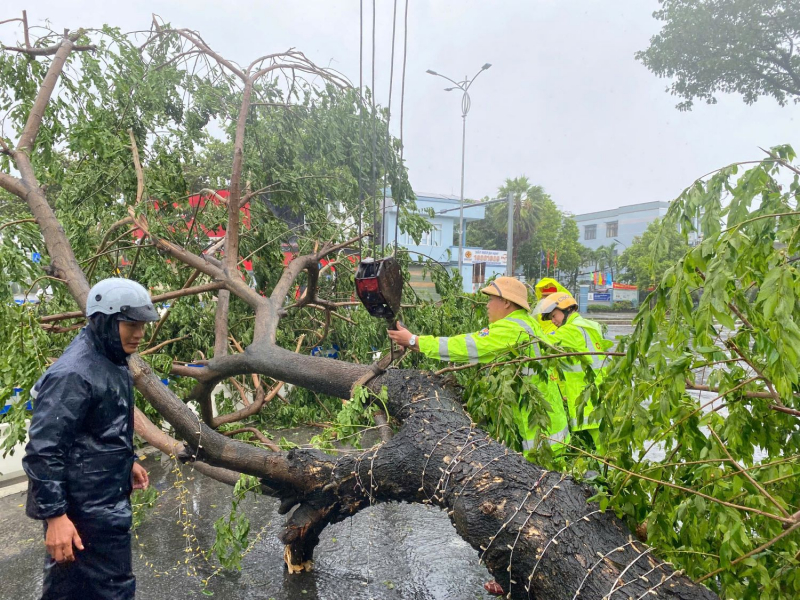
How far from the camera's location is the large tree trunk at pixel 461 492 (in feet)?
6.60

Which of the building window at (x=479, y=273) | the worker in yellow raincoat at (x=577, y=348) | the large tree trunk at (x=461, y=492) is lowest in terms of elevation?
the large tree trunk at (x=461, y=492)

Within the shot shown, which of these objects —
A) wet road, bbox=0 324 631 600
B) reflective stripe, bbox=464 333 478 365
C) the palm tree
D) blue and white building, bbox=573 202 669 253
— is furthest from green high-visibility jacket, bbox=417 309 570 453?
blue and white building, bbox=573 202 669 253

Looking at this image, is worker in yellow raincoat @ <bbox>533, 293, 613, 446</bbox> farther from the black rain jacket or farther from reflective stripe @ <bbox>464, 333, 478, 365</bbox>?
the black rain jacket

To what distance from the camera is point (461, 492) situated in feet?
8.05

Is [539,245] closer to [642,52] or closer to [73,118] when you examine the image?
[642,52]

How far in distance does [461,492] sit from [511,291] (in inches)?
50.7

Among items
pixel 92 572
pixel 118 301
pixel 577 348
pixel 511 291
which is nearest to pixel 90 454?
pixel 92 572

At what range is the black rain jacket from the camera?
2.07 metres

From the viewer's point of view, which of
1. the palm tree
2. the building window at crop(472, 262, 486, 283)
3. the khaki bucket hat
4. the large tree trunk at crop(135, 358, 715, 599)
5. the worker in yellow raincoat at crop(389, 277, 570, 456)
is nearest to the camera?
the large tree trunk at crop(135, 358, 715, 599)

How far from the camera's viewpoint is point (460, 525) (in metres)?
2.39

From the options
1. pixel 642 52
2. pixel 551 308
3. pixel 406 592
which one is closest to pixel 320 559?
pixel 406 592

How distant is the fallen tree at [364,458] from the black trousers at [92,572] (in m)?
0.99

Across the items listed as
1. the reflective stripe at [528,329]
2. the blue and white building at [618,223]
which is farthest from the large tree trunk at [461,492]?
the blue and white building at [618,223]

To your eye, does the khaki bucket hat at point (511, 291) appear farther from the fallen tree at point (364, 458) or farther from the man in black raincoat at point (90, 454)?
the man in black raincoat at point (90, 454)
